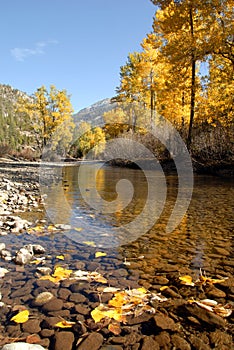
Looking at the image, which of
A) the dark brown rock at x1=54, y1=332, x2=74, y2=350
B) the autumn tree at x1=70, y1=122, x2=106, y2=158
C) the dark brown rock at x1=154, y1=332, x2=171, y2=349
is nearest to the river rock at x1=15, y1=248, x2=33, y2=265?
the dark brown rock at x1=54, y1=332, x2=74, y2=350

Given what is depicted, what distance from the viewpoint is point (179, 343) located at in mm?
1663

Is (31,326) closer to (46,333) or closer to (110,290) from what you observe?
(46,333)

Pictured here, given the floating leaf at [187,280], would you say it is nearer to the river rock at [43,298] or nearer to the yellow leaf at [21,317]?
the river rock at [43,298]

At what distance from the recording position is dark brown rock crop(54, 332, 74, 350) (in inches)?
63.7

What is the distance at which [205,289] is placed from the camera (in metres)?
2.33

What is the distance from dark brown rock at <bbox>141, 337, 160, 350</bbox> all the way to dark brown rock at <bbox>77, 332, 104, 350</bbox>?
0.89ft

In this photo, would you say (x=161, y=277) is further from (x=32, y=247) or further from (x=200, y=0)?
(x=200, y=0)

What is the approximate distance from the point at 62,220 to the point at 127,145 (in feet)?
58.6

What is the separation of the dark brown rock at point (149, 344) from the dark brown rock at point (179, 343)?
115 millimetres

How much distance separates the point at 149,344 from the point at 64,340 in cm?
54

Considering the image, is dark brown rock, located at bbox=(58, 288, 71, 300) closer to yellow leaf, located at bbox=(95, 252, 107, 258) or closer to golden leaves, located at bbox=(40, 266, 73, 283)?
golden leaves, located at bbox=(40, 266, 73, 283)

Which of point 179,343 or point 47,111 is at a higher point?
point 47,111

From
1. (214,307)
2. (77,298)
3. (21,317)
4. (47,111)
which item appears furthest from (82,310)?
(47,111)

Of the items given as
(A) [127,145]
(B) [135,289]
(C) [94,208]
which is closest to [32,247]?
(B) [135,289]
